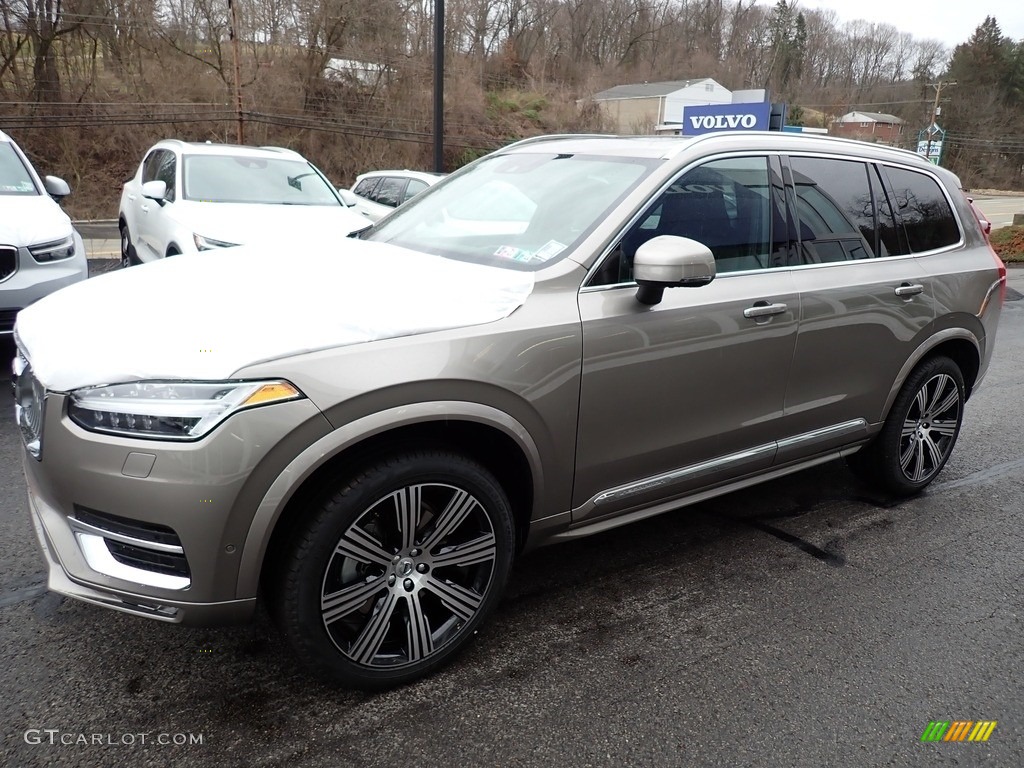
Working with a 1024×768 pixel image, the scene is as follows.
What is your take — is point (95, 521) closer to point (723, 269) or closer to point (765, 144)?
point (723, 269)

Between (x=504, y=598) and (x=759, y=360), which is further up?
(x=759, y=360)

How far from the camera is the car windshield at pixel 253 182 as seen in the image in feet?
25.5

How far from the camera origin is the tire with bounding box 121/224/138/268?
9.17 metres

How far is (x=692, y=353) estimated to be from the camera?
303 centimetres

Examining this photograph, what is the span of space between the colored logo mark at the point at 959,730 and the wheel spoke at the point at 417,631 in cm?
165

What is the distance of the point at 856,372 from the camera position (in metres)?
3.74

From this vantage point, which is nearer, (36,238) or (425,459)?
(425,459)

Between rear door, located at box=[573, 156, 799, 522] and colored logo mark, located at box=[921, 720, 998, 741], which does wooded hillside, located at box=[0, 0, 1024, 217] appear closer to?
rear door, located at box=[573, 156, 799, 522]

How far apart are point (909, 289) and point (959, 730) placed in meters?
2.16

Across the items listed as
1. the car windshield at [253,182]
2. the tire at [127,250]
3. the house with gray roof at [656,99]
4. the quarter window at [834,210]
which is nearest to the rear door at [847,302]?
the quarter window at [834,210]

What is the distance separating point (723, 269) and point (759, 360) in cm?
42

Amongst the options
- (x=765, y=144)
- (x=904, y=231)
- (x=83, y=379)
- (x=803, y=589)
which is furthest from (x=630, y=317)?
(x=904, y=231)

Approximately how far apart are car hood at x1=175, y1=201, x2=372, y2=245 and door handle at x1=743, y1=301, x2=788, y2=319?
4036mm

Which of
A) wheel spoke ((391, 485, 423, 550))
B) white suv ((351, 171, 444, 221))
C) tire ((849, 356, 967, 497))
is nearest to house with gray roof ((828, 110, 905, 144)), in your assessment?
white suv ((351, 171, 444, 221))
